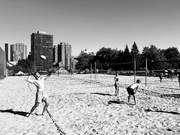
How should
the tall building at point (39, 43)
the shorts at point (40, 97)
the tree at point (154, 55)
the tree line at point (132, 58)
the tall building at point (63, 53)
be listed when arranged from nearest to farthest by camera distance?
the shorts at point (40, 97) < the tree at point (154, 55) < the tree line at point (132, 58) < the tall building at point (39, 43) < the tall building at point (63, 53)

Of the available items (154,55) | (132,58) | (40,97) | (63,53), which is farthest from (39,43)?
(40,97)

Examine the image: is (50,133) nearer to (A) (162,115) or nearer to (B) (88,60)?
(A) (162,115)

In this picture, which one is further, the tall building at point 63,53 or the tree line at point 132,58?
the tall building at point 63,53

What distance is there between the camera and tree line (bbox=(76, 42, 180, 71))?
46688mm

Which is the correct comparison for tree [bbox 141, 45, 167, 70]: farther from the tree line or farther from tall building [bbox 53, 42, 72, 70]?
tall building [bbox 53, 42, 72, 70]

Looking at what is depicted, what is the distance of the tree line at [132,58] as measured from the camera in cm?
4669

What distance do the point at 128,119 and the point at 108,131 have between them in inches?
44.6

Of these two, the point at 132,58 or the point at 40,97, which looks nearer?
the point at 40,97

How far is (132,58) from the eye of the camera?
5581cm

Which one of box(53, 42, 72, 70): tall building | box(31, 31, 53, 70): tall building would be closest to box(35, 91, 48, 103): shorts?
box(31, 31, 53, 70): tall building

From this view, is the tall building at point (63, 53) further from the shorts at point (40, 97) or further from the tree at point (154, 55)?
the shorts at point (40, 97)

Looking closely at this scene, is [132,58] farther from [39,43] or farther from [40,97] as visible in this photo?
[39,43]

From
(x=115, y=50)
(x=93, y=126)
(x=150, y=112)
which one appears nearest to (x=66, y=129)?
(x=93, y=126)

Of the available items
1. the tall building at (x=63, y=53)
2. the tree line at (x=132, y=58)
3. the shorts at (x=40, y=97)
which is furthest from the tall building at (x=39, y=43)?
the shorts at (x=40, y=97)
